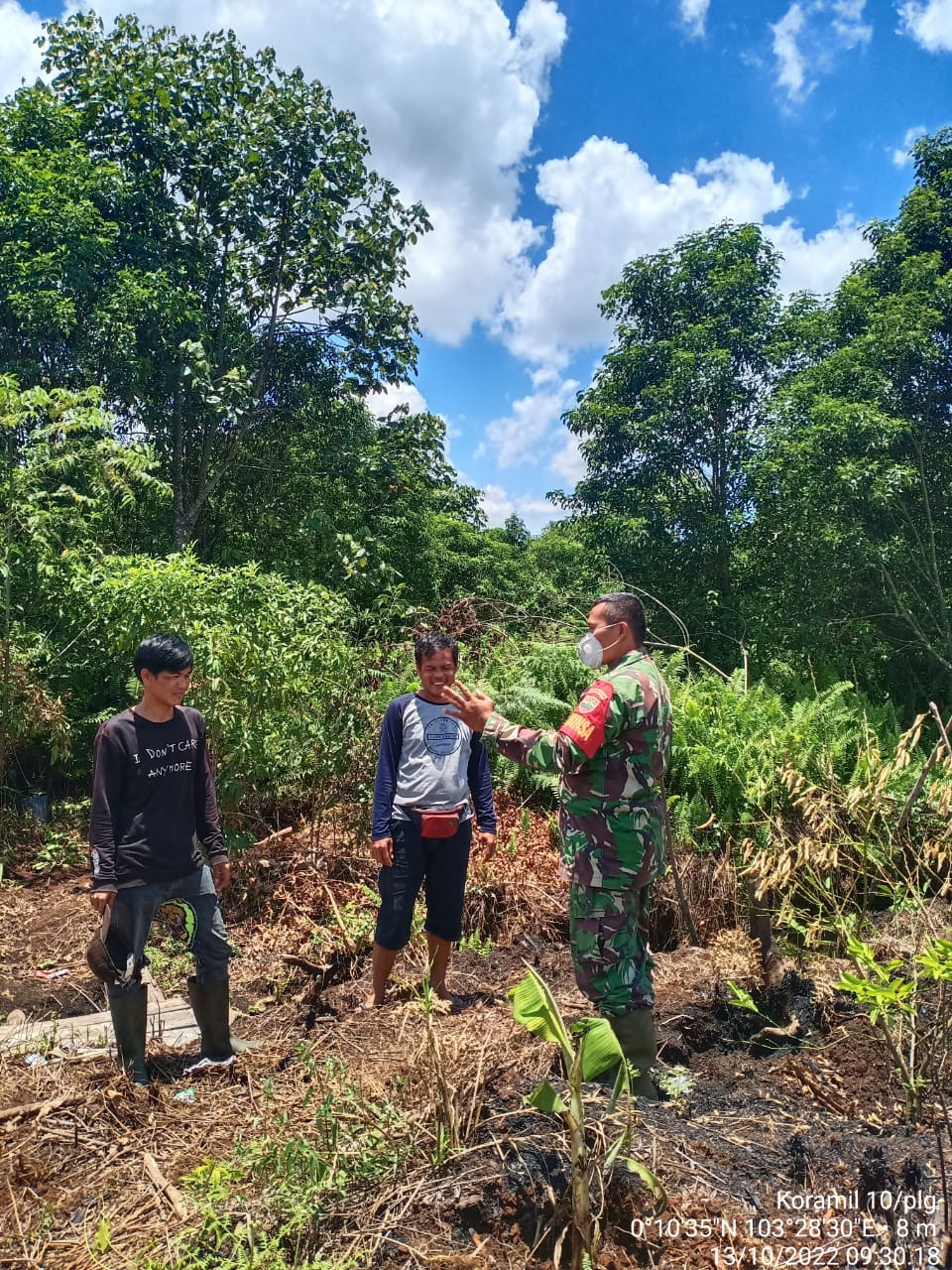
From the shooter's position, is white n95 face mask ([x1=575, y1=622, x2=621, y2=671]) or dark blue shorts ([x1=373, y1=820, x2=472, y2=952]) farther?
dark blue shorts ([x1=373, y1=820, x2=472, y2=952])

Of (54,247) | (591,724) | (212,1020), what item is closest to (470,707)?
(591,724)

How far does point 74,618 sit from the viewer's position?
679cm

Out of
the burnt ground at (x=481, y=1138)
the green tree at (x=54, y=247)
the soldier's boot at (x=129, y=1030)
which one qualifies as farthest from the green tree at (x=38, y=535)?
the soldier's boot at (x=129, y=1030)

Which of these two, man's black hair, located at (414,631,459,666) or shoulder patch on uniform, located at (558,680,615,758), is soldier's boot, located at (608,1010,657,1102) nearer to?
shoulder patch on uniform, located at (558,680,615,758)

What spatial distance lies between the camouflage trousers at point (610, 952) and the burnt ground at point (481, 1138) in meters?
0.30

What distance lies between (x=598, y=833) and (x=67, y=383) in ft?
33.7

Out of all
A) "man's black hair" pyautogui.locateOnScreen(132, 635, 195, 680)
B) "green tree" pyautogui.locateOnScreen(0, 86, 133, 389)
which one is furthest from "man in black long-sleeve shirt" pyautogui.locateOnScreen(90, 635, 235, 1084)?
"green tree" pyautogui.locateOnScreen(0, 86, 133, 389)

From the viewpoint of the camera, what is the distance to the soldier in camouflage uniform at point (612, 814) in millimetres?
2873

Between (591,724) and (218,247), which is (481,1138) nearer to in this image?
(591,724)

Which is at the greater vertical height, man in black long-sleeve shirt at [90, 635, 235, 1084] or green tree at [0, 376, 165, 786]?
green tree at [0, 376, 165, 786]

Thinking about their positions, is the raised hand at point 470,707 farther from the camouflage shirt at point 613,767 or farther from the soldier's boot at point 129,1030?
the soldier's boot at point 129,1030

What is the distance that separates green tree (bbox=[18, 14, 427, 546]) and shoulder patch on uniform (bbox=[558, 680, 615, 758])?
9519mm

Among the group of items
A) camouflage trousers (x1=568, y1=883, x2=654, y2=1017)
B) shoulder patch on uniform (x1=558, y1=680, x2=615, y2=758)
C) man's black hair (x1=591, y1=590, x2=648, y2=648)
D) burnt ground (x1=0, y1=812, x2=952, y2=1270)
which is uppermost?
man's black hair (x1=591, y1=590, x2=648, y2=648)

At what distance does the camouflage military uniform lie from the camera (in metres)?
2.89
